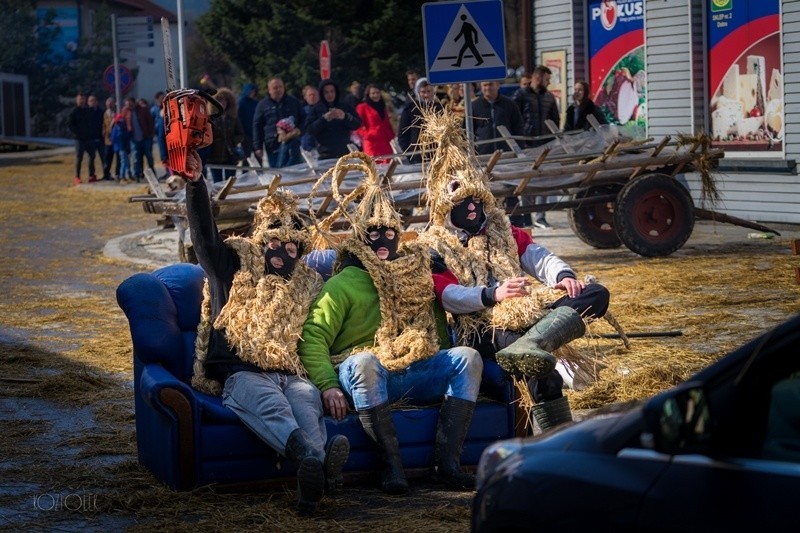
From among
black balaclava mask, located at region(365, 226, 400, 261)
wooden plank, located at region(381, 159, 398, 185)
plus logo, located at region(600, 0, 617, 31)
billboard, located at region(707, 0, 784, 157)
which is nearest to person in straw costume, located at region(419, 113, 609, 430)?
black balaclava mask, located at region(365, 226, 400, 261)

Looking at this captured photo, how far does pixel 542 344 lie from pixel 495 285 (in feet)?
2.13

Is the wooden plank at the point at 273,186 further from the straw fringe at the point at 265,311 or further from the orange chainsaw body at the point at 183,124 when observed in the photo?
the orange chainsaw body at the point at 183,124

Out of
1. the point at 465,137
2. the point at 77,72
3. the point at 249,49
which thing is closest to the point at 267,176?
the point at 465,137

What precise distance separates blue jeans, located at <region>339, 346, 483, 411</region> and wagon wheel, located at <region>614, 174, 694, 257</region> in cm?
784

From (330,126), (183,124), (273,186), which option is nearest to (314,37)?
(330,126)

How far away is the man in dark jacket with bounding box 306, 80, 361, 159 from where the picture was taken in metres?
17.3

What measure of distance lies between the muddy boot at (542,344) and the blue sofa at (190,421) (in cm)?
34

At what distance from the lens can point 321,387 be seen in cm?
655

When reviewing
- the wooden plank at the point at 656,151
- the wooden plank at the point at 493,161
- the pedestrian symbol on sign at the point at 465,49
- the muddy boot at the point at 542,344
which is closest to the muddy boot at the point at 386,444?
the muddy boot at the point at 542,344

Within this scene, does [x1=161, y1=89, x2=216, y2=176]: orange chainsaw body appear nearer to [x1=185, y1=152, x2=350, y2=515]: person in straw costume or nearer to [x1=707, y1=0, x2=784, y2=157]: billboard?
[x1=185, y1=152, x2=350, y2=515]: person in straw costume

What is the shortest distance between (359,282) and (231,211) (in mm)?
6118

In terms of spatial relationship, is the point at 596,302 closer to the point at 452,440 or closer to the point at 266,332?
the point at 452,440

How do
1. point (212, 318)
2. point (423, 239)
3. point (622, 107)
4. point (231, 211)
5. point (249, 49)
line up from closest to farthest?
point (212, 318) → point (423, 239) → point (231, 211) → point (622, 107) → point (249, 49)

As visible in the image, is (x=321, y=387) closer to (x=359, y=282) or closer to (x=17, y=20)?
(x=359, y=282)
